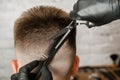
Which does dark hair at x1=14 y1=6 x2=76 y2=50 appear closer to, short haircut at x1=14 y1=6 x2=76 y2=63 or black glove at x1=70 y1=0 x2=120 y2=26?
short haircut at x1=14 y1=6 x2=76 y2=63

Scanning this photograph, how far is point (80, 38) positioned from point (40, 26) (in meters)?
0.95

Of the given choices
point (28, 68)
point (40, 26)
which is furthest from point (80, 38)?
point (28, 68)

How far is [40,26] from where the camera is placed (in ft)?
3.65

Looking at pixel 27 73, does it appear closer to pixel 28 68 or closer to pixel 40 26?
pixel 28 68

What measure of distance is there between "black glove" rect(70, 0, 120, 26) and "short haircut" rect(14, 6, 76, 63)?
1.00 ft

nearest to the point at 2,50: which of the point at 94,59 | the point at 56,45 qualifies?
the point at 94,59

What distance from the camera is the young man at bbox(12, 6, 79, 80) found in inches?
43.0

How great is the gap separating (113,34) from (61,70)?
1.04m

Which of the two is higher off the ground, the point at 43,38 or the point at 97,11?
the point at 97,11

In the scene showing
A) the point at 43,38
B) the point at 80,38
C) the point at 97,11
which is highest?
the point at 97,11

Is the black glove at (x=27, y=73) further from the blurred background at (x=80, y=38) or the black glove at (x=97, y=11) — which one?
the blurred background at (x=80, y=38)

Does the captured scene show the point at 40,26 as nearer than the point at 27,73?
No

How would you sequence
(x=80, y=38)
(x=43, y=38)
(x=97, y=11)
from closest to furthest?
1. (x=97, y=11)
2. (x=43, y=38)
3. (x=80, y=38)

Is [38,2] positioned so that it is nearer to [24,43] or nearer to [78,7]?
[24,43]
